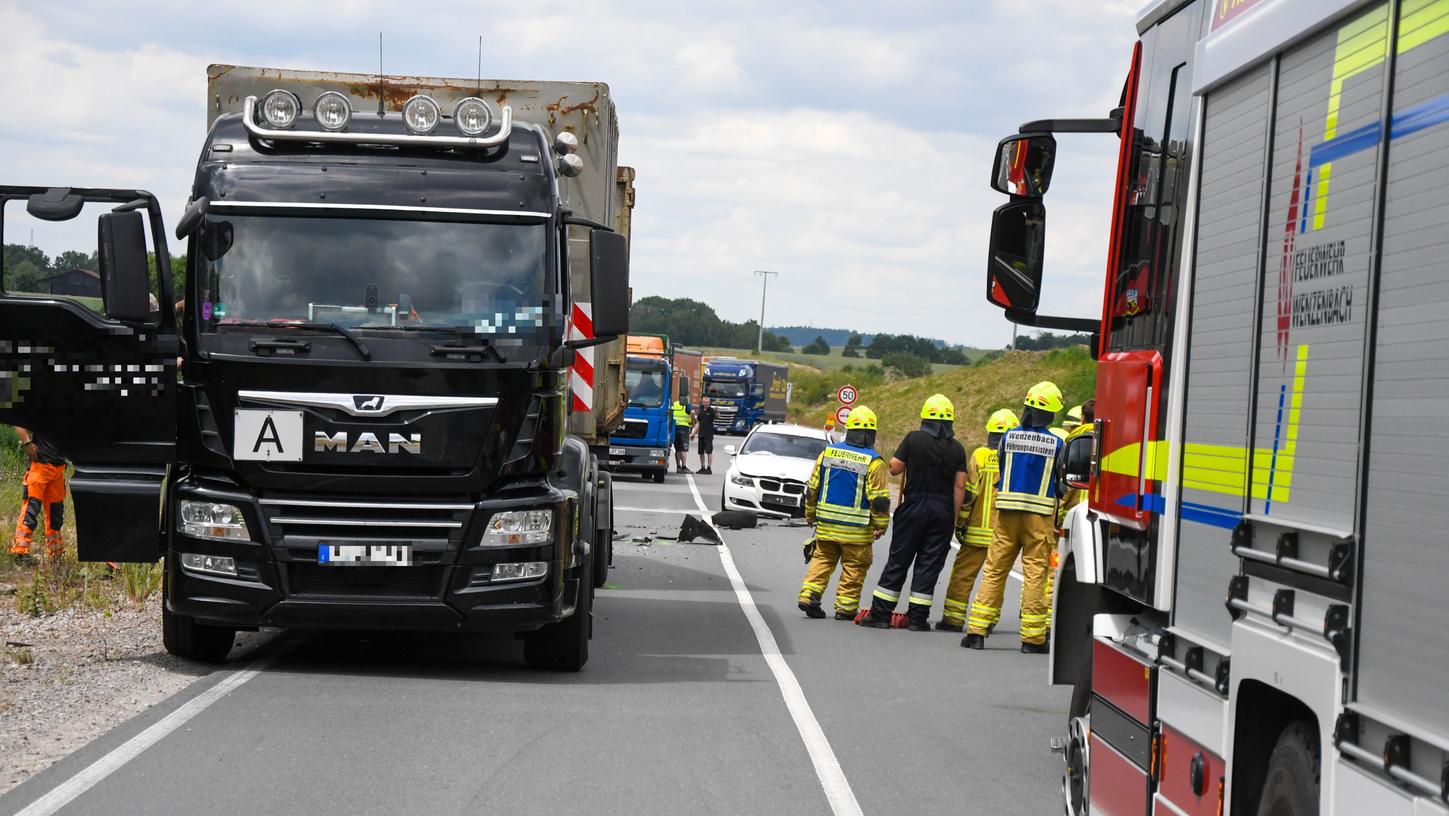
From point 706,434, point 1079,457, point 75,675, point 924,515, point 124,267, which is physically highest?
point 124,267

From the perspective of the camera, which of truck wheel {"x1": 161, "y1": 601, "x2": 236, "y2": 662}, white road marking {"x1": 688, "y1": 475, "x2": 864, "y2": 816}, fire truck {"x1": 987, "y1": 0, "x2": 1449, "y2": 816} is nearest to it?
fire truck {"x1": 987, "y1": 0, "x2": 1449, "y2": 816}

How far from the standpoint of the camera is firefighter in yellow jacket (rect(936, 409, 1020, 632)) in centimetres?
1340

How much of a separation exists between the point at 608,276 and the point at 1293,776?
6191mm

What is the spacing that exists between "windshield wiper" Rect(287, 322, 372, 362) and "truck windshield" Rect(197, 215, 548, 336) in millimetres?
39

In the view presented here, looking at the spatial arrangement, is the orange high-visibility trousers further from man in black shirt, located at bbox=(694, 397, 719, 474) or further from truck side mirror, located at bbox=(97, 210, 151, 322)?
man in black shirt, located at bbox=(694, 397, 719, 474)

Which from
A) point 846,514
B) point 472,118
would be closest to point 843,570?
point 846,514

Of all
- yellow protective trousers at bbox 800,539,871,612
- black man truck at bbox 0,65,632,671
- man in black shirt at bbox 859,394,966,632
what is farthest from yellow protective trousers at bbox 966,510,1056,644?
black man truck at bbox 0,65,632,671

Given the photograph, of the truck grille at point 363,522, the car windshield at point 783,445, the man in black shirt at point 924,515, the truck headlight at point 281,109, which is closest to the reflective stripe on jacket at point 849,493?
the man in black shirt at point 924,515

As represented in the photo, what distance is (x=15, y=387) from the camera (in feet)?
30.2

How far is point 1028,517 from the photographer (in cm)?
1259

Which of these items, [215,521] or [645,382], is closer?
[215,521]

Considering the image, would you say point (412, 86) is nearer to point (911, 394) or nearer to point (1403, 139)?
point (1403, 139)

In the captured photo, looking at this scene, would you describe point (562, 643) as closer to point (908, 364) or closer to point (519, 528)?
point (519, 528)

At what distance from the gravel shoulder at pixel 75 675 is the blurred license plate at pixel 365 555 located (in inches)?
40.9
